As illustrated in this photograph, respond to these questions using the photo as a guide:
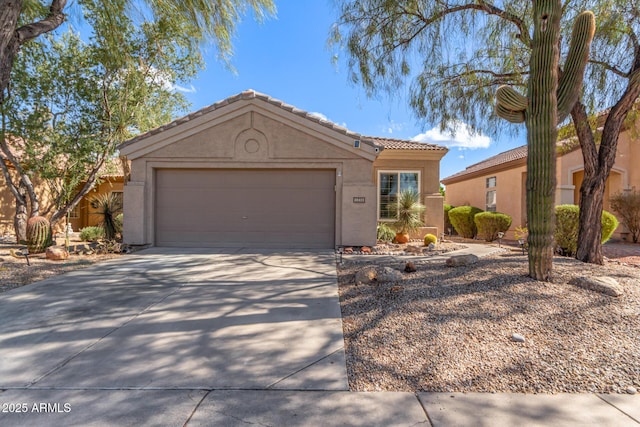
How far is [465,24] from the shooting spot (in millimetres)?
7734

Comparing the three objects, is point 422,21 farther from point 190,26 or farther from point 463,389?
point 463,389

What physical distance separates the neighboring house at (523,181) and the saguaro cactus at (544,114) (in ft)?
20.2

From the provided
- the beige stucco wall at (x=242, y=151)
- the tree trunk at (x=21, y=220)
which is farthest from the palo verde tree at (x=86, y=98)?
the beige stucco wall at (x=242, y=151)

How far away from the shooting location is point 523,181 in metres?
15.8

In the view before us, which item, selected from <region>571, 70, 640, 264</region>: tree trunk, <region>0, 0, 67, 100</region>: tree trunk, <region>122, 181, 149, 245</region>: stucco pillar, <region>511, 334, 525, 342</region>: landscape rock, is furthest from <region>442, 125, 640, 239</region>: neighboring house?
<region>0, 0, 67, 100</region>: tree trunk

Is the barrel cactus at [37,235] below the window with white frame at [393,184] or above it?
below

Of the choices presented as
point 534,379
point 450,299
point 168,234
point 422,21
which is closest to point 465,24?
point 422,21

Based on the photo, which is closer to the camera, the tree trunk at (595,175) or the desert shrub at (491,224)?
A: the tree trunk at (595,175)

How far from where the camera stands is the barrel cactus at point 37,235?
9.21 meters

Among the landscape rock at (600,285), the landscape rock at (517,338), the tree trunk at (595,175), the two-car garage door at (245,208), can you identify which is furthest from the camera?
the two-car garage door at (245,208)

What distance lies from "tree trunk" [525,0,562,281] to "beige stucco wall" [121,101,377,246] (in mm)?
5009

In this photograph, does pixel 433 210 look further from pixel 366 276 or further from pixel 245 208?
pixel 366 276

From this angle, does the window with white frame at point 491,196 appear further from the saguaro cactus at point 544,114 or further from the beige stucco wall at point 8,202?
the beige stucco wall at point 8,202

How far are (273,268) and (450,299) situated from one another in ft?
12.9
